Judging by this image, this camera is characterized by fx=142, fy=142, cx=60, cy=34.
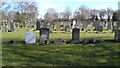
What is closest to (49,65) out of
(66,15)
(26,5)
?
(26,5)

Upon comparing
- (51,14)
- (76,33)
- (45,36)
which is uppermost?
(51,14)

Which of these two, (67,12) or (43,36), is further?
(67,12)

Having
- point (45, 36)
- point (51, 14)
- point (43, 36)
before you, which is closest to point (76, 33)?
point (45, 36)

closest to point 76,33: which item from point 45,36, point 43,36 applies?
point 45,36

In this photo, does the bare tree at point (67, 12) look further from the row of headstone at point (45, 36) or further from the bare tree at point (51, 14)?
the row of headstone at point (45, 36)

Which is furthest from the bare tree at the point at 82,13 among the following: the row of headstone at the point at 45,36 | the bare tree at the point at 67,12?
the row of headstone at the point at 45,36

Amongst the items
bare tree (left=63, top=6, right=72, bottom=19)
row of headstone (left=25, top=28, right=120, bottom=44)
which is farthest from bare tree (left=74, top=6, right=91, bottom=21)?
row of headstone (left=25, top=28, right=120, bottom=44)

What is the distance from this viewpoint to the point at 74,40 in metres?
11.1

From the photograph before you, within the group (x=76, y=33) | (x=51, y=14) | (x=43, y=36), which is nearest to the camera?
(x=76, y=33)

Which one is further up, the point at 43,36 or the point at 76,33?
the point at 76,33

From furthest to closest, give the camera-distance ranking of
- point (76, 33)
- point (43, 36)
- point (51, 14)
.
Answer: point (51, 14), point (43, 36), point (76, 33)

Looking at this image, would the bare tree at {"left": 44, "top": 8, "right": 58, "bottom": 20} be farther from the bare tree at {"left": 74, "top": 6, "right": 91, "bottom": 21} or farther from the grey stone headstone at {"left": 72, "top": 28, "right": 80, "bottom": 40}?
the grey stone headstone at {"left": 72, "top": 28, "right": 80, "bottom": 40}

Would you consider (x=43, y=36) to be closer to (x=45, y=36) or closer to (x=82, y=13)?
(x=45, y=36)

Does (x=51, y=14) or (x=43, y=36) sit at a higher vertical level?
(x=51, y=14)
